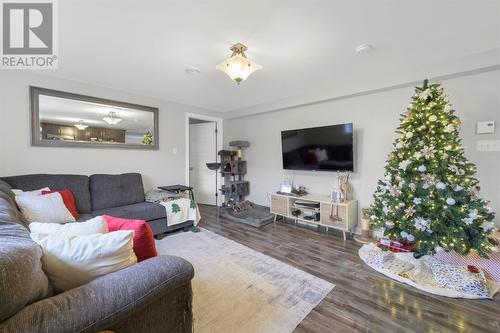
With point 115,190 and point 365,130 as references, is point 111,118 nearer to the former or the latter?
point 115,190

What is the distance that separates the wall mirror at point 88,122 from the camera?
2.88 metres

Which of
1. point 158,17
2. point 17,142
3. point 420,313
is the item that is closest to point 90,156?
point 17,142

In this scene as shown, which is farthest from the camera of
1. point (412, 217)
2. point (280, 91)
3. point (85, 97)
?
point (280, 91)

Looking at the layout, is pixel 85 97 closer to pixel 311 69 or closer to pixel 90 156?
pixel 90 156

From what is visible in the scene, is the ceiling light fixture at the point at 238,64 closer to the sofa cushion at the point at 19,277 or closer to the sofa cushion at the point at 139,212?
the sofa cushion at the point at 19,277

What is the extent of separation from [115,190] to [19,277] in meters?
2.82

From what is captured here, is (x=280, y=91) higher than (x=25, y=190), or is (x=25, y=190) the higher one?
(x=280, y=91)

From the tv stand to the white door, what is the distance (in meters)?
1.87

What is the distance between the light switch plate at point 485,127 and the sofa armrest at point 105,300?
3.34 meters

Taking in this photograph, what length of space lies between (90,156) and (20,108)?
3.06ft

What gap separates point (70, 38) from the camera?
207 cm

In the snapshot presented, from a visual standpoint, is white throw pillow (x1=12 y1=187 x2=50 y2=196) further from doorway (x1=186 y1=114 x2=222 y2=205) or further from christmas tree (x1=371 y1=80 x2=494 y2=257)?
christmas tree (x1=371 y1=80 x2=494 y2=257)

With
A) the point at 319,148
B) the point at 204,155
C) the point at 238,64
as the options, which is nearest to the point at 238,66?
the point at 238,64

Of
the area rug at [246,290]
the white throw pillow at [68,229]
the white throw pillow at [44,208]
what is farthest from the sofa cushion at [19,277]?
the white throw pillow at [44,208]
